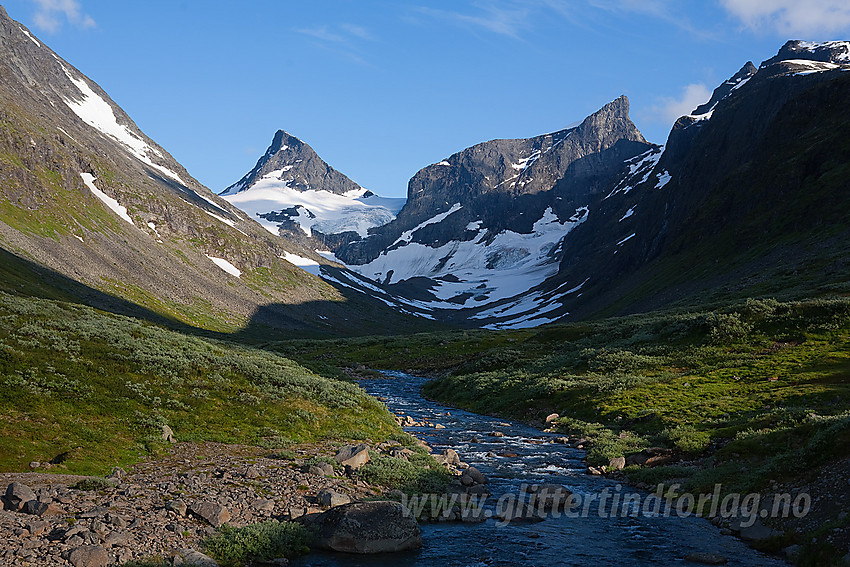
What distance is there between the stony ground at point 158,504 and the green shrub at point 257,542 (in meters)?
0.61

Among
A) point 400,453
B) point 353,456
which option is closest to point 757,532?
point 400,453

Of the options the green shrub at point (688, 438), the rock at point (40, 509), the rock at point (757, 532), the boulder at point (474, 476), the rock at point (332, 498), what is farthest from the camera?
the green shrub at point (688, 438)

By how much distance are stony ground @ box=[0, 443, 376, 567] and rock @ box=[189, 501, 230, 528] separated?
3cm

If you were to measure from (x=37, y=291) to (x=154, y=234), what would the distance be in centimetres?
9582

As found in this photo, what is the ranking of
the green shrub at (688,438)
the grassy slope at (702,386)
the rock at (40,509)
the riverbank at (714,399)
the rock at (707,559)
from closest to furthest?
1. the rock at (40,509)
2. the rock at (707,559)
3. the riverbank at (714,399)
4. the grassy slope at (702,386)
5. the green shrub at (688,438)

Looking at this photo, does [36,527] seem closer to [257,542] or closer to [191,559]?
[191,559]

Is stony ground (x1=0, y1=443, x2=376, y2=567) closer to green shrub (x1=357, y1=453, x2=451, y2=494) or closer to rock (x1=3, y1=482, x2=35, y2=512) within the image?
rock (x1=3, y1=482, x2=35, y2=512)

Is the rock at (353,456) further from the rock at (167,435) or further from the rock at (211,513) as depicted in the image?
the rock at (167,435)

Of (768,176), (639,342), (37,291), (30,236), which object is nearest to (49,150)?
(30,236)

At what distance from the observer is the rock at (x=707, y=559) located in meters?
16.6

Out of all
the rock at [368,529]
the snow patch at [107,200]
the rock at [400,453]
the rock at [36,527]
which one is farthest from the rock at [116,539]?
the snow patch at [107,200]

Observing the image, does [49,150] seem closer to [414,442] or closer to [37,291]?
[37,291]

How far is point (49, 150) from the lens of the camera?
16262cm

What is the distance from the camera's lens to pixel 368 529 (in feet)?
57.4
